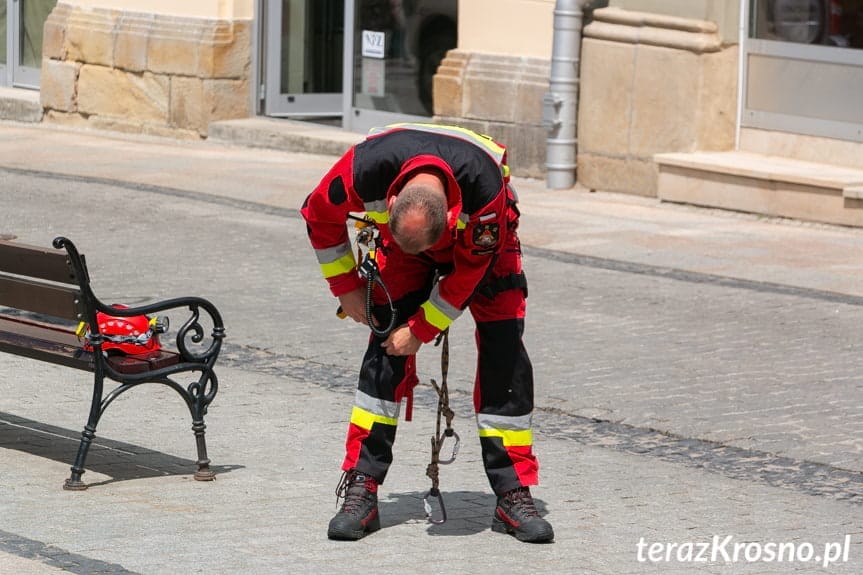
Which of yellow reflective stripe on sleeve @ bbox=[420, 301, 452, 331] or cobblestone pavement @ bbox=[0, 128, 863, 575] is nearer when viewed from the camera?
yellow reflective stripe on sleeve @ bbox=[420, 301, 452, 331]

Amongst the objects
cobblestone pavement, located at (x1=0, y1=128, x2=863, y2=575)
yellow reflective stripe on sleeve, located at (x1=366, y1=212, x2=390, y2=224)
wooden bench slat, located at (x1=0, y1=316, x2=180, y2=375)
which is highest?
yellow reflective stripe on sleeve, located at (x1=366, y1=212, x2=390, y2=224)

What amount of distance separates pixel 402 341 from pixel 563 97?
9.29 metres

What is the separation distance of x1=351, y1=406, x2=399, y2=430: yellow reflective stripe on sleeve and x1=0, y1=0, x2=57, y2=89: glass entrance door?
1554 cm

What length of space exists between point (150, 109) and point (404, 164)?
1335cm

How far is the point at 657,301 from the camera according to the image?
33.1 feet

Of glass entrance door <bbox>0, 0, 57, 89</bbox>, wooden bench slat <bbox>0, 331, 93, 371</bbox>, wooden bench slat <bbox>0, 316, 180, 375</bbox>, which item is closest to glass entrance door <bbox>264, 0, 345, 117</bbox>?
glass entrance door <bbox>0, 0, 57, 89</bbox>

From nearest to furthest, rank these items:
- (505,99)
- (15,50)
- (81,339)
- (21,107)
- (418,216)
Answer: (418,216) < (81,339) < (505,99) < (21,107) < (15,50)

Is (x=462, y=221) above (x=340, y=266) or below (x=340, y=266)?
above

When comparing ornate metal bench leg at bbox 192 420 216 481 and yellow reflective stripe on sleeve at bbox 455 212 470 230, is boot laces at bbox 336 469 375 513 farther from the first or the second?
yellow reflective stripe on sleeve at bbox 455 212 470 230

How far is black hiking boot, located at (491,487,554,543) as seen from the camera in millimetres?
5574

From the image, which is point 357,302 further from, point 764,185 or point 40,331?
point 764,185

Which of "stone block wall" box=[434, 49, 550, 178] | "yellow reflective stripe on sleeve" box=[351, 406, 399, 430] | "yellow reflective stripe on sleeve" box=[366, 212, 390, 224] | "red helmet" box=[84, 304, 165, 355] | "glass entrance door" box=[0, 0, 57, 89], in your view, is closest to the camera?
"yellow reflective stripe on sleeve" box=[366, 212, 390, 224]

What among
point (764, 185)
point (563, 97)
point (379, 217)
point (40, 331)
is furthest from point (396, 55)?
point (379, 217)

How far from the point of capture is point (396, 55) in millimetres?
17172
